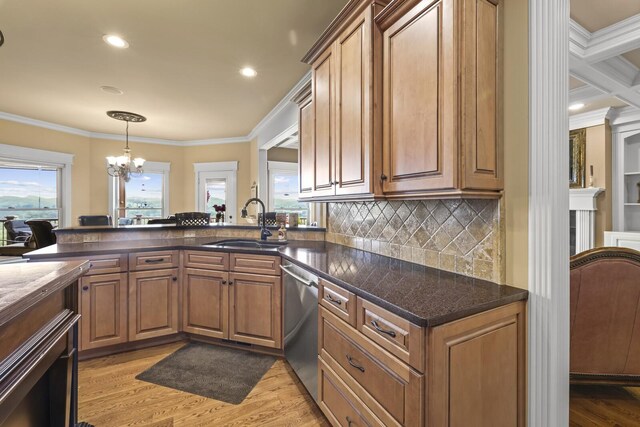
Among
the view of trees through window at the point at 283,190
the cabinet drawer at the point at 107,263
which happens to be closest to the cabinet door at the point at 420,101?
the cabinet drawer at the point at 107,263

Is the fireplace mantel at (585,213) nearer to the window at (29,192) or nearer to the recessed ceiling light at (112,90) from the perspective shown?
the recessed ceiling light at (112,90)

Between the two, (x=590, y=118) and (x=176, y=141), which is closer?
(x=590, y=118)

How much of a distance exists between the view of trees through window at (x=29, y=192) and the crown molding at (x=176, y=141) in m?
0.74

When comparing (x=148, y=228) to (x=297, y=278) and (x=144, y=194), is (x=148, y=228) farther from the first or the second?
(x=144, y=194)

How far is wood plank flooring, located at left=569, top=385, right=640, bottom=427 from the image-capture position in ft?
6.02

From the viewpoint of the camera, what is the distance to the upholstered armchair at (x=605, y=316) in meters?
1.94

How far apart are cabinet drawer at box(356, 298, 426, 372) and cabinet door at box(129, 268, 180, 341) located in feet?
7.09

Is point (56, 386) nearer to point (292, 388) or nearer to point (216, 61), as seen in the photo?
point (292, 388)

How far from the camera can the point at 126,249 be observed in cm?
271

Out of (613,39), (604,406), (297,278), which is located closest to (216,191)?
(297,278)

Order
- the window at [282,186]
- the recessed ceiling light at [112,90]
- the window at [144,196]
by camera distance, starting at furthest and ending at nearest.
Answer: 1. the window at [282,186]
2. the window at [144,196]
3. the recessed ceiling light at [112,90]

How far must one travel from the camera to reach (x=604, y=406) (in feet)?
6.50

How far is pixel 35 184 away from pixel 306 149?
5.47 m

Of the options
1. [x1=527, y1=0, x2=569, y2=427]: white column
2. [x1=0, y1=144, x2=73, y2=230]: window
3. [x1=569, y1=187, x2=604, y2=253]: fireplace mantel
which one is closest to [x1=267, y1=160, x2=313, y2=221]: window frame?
[x1=0, y1=144, x2=73, y2=230]: window
